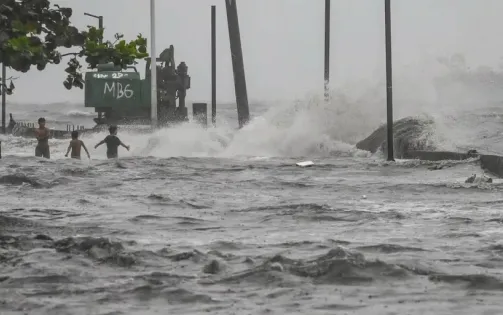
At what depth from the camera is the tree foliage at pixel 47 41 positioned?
11445mm

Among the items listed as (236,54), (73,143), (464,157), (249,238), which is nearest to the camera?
(249,238)

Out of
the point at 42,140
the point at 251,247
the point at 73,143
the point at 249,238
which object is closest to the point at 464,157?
the point at 73,143

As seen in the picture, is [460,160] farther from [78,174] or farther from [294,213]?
[294,213]

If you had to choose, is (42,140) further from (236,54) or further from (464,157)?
(236,54)

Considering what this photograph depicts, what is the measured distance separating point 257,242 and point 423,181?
9.32 meters

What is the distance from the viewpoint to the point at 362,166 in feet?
88.7

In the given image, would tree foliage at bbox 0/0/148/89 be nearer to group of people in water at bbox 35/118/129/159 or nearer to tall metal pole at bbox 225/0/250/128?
group of people in water at bbox 35/118/129/159

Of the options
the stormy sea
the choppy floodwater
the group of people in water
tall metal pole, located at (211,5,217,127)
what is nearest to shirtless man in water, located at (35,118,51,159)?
the group of people in water

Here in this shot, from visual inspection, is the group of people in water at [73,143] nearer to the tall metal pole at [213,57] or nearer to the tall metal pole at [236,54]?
the tall metal pole at [236,54]

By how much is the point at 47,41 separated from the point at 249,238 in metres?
2.93

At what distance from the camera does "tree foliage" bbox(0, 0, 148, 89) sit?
451 inches

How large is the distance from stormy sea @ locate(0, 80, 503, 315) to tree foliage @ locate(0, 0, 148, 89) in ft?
5.97

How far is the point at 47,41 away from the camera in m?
12.1

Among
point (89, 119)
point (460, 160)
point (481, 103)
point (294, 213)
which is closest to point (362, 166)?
point (460, 160)
